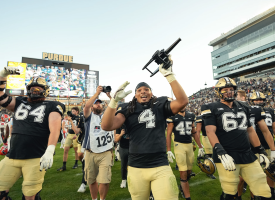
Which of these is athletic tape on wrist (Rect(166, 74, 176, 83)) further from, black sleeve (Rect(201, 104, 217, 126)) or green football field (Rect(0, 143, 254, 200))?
green football field (Rect(0, 143, 254, 200))

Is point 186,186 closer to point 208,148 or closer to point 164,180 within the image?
point 164,180

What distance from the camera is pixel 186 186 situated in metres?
3.83

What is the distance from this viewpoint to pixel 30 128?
2.67 m

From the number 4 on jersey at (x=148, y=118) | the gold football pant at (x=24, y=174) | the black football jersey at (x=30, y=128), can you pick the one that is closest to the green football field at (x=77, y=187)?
the gold football pant at (x=24, y=174)

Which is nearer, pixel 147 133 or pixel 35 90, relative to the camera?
pixel 147 133

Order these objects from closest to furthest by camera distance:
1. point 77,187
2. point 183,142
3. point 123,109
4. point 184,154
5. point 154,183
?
point 154,183
point 123,109
point 184,154
point 183,142
point 77,187

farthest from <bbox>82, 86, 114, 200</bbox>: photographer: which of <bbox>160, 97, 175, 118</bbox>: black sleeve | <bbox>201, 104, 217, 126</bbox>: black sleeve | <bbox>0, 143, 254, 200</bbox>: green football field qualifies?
<bbox>201, 104, 217, 126</bbox>: black sleeve

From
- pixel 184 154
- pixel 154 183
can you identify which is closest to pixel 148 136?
pixel 154 183

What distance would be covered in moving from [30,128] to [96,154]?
1569 mm

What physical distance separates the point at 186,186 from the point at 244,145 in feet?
5.70

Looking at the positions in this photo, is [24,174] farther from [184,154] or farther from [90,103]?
[184,154]

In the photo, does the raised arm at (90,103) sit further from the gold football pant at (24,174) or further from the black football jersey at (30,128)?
the gold football pant at (24,174)

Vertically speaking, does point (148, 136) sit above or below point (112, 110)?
below

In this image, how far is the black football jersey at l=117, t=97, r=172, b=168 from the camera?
2.26 meters
